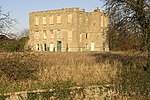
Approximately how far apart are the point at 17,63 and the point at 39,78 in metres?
1.09

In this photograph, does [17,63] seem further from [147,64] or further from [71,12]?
[71,12]

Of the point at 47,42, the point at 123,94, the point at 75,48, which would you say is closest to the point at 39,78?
the point at 123,94

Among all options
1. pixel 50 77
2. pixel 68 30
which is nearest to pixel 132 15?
pixel 50 77

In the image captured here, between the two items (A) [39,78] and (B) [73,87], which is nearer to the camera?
(B) [73,87]

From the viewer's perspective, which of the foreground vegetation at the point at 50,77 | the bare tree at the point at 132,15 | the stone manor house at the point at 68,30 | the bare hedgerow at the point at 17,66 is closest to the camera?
the foreground vegetation at the point at 50,77

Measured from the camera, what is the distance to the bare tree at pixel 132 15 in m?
13.9

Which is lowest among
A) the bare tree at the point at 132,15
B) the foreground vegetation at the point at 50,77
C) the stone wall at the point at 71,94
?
the stone wall at the point at 71,94

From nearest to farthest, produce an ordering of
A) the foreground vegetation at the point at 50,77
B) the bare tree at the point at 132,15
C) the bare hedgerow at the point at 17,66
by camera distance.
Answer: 1. the foreground vegetation at the point at 50,77
2. the bare hedgerow at the point at 17,66
3. the bare tree at the point at 132,15

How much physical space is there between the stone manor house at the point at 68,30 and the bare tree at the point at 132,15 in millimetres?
49337

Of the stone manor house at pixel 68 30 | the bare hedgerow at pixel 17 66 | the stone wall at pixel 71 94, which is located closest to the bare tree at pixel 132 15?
the stone wall at pixel 71 94

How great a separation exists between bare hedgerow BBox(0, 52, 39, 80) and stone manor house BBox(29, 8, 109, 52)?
170 feet

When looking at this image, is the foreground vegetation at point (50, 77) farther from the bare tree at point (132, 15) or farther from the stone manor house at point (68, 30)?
the stone manor house at point (68, 30)

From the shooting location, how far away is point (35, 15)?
7175cm

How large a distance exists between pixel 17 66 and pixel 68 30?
5465 centimetres
